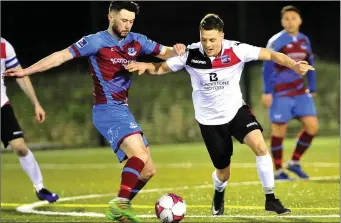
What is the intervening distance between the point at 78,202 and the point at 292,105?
127 inches

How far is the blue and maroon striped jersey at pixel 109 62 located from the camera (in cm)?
813

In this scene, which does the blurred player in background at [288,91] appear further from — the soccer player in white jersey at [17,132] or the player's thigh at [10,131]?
the player's thigh at [10,131]

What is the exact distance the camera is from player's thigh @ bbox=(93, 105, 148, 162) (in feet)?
26.3

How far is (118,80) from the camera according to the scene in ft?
27.1

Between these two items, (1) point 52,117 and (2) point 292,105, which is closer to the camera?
(2) point 292,105

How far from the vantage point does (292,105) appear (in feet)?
38.7

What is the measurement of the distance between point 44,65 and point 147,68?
94 cm

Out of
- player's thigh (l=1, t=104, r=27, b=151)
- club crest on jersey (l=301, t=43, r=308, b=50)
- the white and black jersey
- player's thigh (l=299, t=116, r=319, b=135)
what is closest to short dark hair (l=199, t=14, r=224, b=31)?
the white and black jersey

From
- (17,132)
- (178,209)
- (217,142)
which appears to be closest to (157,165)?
(17,132)

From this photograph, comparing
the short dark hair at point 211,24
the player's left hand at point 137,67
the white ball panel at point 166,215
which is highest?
the short dark hair at point 211,24

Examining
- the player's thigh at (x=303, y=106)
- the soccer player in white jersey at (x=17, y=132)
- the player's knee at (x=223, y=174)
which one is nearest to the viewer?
the player's knee at (x=223, y=174)

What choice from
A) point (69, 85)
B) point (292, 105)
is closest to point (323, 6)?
point (69, 85)

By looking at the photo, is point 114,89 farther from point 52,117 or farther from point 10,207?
point 52,117

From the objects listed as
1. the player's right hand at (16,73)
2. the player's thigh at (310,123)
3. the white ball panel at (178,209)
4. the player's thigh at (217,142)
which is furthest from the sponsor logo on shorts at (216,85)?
the player's thigh at (310,123)
